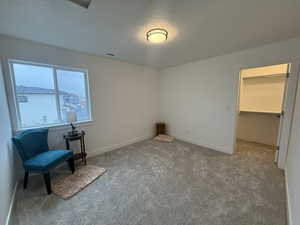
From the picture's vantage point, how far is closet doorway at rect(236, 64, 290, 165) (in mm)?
3289

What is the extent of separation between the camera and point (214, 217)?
1.49m

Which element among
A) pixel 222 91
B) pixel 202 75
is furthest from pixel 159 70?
pixel 222 91

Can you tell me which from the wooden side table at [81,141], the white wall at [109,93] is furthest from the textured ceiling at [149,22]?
the wooden side table at [81,141]

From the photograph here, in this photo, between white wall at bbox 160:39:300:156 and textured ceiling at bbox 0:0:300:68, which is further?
white wall at bbox 160:39:300:156

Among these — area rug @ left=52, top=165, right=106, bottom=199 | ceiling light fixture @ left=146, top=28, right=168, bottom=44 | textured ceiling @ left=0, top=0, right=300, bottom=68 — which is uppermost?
textured ceiling @ left=0, top=0, right=300, bottom=68

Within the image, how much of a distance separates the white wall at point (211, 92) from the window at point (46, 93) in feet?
8.67

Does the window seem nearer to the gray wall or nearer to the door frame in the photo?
the gray wall

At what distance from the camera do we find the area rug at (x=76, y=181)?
6.28ft

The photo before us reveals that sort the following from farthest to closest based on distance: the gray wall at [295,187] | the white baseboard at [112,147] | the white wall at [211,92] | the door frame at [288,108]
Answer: the white baseboard at [112,147], the white wall at [211,92], the door frame at [288,108], the gray wall at [295,187]

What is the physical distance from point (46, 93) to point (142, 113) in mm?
2502

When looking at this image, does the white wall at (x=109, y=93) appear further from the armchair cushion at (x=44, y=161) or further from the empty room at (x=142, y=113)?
the armchair cushion at (x=44, y=161)

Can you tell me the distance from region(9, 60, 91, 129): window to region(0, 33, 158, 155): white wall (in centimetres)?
16

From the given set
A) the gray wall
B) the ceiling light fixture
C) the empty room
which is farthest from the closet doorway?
the ceiling light fixture

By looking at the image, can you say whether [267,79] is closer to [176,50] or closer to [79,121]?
[176,50]
